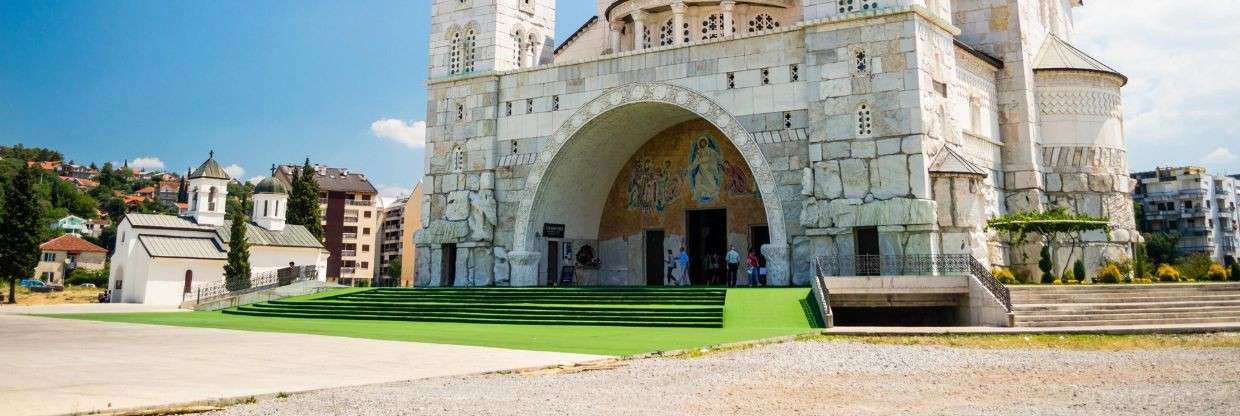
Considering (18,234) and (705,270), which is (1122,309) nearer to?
(705,270)

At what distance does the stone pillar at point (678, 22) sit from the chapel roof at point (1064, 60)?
11806 mm

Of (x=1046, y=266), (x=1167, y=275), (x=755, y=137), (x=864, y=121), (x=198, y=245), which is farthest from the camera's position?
(x=198, y=245)

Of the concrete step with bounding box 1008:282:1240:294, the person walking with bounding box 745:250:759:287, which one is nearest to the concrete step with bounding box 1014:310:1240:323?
the concrete step with bounding box 1008:282:1240:294

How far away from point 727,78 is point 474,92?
9671 mm

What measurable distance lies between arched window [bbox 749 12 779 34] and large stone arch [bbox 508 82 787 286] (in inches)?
168

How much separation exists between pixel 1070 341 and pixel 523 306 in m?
12.7

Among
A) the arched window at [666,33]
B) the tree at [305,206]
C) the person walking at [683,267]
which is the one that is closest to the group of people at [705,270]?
the person walking at [683,267]

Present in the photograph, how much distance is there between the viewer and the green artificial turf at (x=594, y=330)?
13763mm

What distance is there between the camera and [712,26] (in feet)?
94.2

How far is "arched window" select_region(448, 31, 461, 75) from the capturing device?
101ft

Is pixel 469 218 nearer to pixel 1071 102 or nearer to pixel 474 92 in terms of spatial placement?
pixel 474 92

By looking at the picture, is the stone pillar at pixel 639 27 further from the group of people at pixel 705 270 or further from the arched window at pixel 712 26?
the group of people at pixel 705 270

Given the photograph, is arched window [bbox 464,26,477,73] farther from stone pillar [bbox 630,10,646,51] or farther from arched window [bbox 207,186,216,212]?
arched window [bbox 207,186,216,212]

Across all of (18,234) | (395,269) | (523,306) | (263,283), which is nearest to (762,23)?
(523,306)
